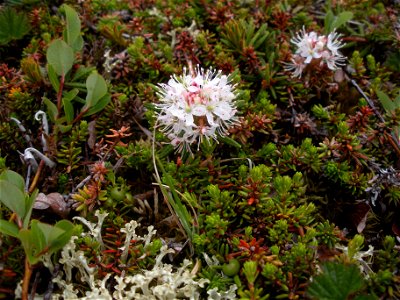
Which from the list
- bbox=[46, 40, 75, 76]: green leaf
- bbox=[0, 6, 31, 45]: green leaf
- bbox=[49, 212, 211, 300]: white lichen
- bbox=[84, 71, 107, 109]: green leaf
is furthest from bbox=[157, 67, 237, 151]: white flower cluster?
bbox=[0, 6, 31, 45]: green leaf

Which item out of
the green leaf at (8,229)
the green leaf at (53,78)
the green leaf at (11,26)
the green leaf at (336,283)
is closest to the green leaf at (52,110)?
the green leaf at (53,78)

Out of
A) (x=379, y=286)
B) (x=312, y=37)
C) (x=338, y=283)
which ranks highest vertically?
(x=312, y=37)

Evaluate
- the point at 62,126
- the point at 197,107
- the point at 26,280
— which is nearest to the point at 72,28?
the point at 62,126

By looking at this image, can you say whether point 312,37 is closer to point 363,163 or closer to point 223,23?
point 223,23

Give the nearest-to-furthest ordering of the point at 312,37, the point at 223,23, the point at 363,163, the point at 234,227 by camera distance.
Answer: the point at 234,227
the point at 363,163
the point at 312,37
the point at 223,23

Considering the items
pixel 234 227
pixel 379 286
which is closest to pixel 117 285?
pixel 234 227

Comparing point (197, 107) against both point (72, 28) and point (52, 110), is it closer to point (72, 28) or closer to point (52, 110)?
point (52, 110)
